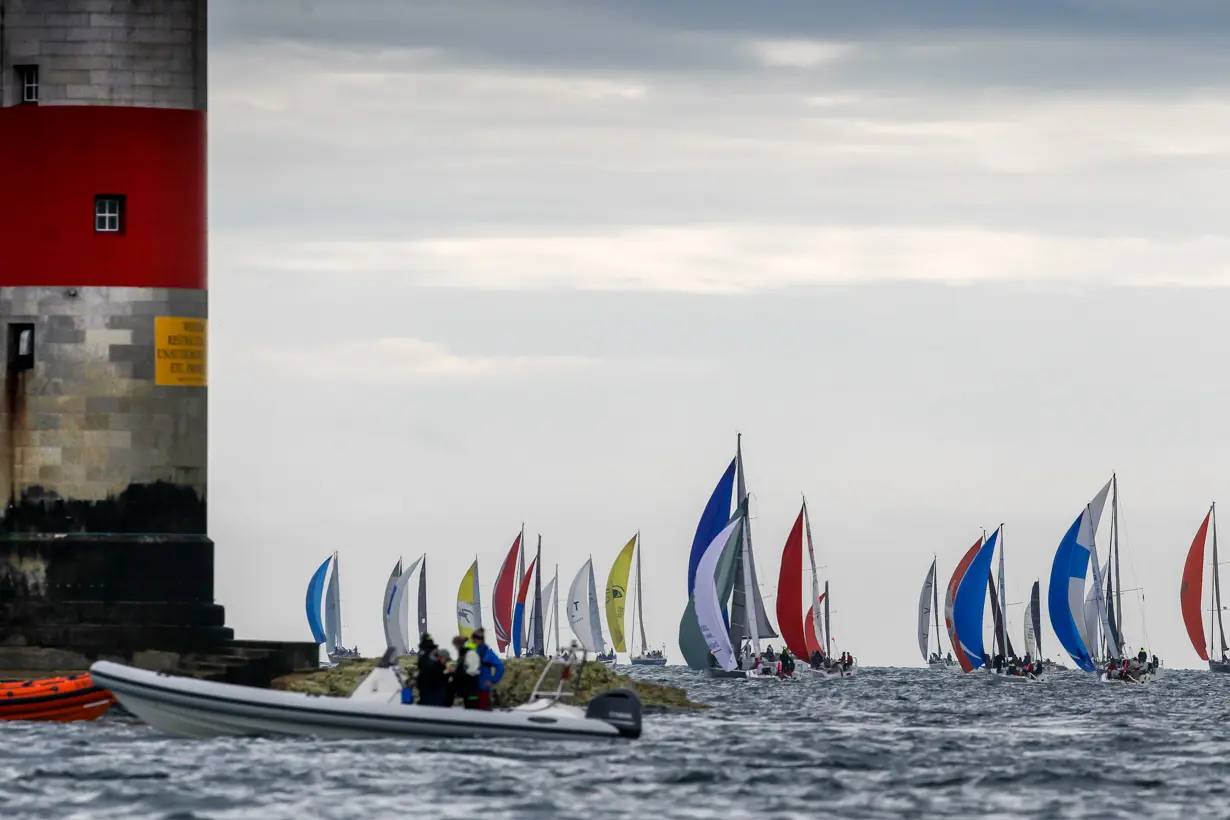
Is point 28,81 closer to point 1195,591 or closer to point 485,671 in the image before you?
point 485,671

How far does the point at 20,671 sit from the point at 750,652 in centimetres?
4422

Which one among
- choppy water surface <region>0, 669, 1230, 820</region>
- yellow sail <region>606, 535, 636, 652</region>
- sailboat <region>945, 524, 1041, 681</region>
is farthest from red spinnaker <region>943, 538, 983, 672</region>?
choppy water surface <region>0, 669, 1230, 820</region>

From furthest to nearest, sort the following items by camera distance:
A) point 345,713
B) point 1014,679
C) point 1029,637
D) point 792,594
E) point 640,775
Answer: point 1029,637
point 1014,679
point 792,594
point 345,713
point 640,775

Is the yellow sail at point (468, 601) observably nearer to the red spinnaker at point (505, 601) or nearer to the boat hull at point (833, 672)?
the red spinnaker at point (505, 601)

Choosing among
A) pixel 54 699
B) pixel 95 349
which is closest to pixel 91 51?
pixel 95 349

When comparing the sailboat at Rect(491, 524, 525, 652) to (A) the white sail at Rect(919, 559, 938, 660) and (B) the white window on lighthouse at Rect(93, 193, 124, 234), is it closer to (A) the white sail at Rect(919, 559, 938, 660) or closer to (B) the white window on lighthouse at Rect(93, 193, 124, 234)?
(A) the white sail at Rect(919, 559, 938, 660)

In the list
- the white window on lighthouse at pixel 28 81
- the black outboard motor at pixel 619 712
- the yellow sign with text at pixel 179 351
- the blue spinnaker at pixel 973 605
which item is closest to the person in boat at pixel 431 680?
the black outboard motor at pixel 619 712

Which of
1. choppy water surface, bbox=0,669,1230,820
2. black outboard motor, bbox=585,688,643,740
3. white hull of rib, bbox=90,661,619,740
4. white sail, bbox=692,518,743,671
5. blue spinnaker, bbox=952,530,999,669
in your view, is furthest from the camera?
blue spinnaker, bbox=952,530,999,669

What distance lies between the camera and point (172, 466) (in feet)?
139

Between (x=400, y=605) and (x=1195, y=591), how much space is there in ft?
108

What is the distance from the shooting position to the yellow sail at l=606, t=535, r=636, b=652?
10994 centimetres

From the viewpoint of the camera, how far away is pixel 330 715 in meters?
32.0

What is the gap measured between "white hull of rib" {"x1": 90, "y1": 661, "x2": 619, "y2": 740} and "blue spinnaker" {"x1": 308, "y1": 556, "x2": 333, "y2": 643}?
253 ft

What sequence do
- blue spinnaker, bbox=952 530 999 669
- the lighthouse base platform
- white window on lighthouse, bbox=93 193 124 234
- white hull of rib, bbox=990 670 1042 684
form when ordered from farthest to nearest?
blue spinnaker, bbox=952 530 999 669
white hull of rib, bbox=990 670 1042 684
white window on lighthouse, bbox=93 193 124 234
the lighthouse base platform
